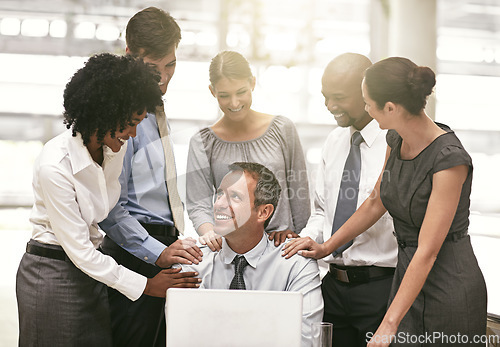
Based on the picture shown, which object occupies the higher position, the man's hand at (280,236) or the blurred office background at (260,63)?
the blurred office background at (260,63)

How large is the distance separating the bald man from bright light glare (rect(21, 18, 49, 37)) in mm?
1329

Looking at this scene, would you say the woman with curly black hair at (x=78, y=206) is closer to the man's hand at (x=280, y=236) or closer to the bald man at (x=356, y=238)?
the man's hand at (x=280, y=236)

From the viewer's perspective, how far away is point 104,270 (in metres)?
1.90

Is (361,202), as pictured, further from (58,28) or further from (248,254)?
(58,28)

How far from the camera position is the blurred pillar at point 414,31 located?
270 cm

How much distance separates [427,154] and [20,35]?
192 cm

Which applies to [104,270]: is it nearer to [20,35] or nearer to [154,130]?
[154,130]

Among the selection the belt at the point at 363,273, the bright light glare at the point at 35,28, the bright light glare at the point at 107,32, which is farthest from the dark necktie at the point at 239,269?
the bright light glare at the point at 35,28

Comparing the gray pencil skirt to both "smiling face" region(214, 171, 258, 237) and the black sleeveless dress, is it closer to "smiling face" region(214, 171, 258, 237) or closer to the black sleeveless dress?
"smiling face" region(214, 171, 258, 237)

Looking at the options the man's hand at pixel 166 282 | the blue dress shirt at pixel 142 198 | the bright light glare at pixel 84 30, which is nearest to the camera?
the man's hand at pixel 166 282

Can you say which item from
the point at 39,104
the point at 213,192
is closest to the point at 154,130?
the point at 213,192

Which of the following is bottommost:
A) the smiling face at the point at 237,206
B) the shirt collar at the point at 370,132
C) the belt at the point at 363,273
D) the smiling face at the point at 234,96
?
the belt at the point at 363,273

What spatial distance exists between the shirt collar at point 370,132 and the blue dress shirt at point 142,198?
82 cm

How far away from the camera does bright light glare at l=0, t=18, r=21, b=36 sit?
2.69 meters
